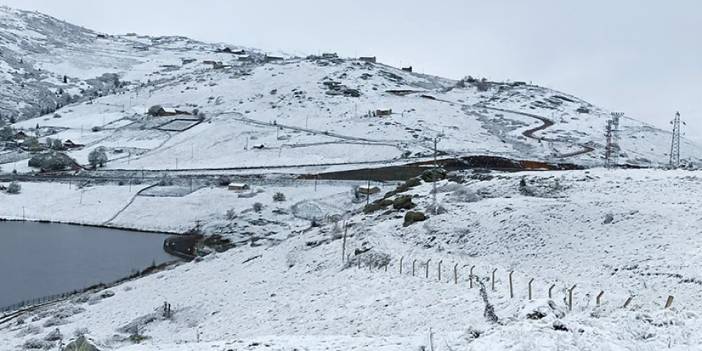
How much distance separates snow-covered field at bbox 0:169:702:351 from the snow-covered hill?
180 feet


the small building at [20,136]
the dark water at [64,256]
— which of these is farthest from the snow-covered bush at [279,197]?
the small building at [20,136]

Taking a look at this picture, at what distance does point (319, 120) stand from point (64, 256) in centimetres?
7576

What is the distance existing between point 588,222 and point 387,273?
9.95 m

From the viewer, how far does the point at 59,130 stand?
131500mm

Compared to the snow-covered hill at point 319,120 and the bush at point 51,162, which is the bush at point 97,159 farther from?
the bush at point 51,162

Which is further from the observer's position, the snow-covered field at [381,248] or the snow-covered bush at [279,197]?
the snow-covered bush at [279,197]

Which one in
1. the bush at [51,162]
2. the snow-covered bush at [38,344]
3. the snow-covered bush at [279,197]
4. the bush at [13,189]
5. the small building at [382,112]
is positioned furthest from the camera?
the small building at [382,112]

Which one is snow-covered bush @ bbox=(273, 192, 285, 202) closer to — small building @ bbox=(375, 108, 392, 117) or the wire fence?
the wire fence

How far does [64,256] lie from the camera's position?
55.4 m

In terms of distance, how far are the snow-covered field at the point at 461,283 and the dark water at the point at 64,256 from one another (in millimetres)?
10352

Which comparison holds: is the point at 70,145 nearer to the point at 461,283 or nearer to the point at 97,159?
the point at 97,159

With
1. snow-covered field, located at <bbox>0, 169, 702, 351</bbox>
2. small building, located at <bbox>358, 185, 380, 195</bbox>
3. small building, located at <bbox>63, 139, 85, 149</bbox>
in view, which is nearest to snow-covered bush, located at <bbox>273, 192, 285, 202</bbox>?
small building, located at <bbox>358, 185, 380, 195</bbox>

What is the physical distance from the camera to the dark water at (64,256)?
4606 cm

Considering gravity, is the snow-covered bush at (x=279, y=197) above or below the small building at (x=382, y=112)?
below
